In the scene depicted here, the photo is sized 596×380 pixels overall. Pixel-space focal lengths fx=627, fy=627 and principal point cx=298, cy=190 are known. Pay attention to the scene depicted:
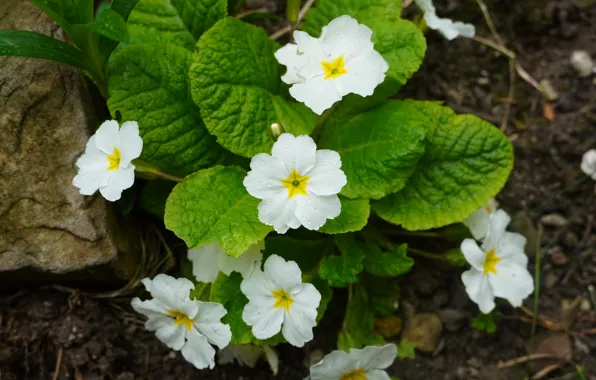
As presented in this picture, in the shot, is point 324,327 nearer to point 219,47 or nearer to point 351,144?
point 351,144

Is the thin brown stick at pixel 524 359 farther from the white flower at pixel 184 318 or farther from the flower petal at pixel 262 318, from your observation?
the white flower at pixel 184 318

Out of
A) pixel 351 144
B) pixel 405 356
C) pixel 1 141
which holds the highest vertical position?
pixel 1 141

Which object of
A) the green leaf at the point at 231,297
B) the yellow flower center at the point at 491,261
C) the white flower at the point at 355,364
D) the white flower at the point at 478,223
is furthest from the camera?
the white flower at the point at 478,223

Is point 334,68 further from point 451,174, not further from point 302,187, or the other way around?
point 451,174

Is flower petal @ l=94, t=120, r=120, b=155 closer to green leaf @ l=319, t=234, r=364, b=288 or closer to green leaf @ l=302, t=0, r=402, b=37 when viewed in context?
green leaf @ l=319, t=234, r=364, b=288

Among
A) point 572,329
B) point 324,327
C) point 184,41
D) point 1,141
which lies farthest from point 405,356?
point 1,141

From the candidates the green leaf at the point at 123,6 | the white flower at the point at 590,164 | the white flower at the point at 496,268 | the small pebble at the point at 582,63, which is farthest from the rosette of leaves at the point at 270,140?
the small pebble at the point at 582,63
